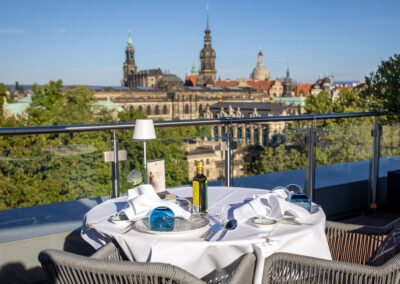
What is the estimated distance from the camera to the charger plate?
1577mm

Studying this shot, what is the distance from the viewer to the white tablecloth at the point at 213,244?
150 cm

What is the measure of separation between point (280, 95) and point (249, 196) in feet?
324

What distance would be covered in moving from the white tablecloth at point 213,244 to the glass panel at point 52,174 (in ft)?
3.63

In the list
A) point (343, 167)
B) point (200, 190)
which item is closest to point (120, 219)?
point (200, 190)

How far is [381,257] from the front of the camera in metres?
1.74

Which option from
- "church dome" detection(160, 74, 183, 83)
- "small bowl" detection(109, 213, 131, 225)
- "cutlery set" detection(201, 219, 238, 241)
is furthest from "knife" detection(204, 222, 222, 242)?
"church dome" detection(160, 74, 183, 83)

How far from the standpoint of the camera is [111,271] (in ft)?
4.09

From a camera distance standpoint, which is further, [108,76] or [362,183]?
[108,76]

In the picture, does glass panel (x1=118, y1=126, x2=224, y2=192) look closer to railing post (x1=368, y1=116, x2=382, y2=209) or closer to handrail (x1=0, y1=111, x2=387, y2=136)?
handrail (x1=0, y1=111, x2=387, y2=136)

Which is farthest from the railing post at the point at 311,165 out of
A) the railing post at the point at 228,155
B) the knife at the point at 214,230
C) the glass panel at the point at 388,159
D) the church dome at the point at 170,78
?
the church dome at the point at 170,78

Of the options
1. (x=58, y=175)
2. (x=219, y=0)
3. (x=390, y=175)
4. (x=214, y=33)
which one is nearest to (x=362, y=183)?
(x=390, y=175)

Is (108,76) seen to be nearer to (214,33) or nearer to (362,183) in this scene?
(214,33)

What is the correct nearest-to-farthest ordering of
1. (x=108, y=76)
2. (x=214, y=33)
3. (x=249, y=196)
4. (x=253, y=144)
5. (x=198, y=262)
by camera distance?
(x=198, y=262) → (x=249, y=196) → (x=253, y=144) → (x=108, y=76) → (x=214, y=33)

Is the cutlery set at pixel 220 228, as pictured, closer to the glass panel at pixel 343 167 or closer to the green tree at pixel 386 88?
the glass panel at pixel 343 167
